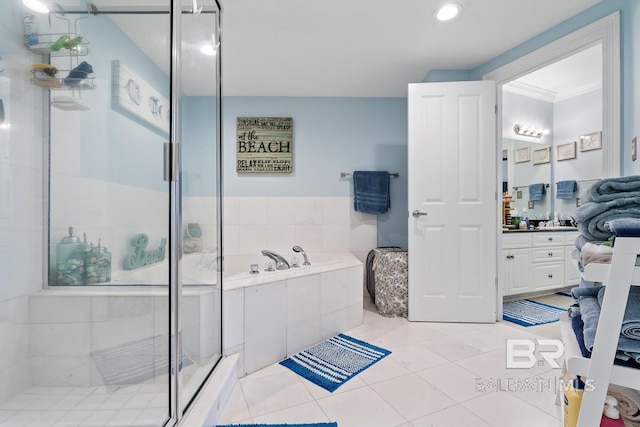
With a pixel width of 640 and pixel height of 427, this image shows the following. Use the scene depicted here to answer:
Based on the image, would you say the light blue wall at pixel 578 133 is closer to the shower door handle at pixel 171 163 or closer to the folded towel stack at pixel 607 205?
the folded towel stack at pixel 607 205

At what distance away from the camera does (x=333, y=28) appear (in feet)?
6.47

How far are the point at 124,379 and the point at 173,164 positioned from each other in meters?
0.92

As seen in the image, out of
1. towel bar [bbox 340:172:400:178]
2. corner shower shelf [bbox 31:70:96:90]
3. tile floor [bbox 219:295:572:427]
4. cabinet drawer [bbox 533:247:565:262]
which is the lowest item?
tile floor [bbox 219:295:572:427]

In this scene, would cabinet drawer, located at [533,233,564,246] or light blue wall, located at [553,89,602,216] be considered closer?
cabinet drawer, located at [533,233,564,246]

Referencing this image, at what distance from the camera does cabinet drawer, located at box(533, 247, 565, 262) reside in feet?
9.77

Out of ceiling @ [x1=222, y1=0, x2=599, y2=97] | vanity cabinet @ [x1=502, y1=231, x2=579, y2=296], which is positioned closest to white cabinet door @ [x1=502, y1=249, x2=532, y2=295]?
vanity cabinet @ [x1=502, y1=231, x2=579, y2=296]

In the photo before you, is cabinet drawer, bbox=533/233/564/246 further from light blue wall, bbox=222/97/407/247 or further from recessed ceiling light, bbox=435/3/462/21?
recessed ceiling light, bbox=435/3/462/21

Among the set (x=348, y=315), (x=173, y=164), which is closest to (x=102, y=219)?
(x=173, y=164)

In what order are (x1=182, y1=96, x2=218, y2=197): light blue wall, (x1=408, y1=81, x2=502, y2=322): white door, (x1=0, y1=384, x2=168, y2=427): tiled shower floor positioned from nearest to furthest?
(x1=0, y1=384, x2=168, y2=427): tiled shower floor < (x1=182, y1=96, x2=218, y2=197): light blue wall < (x1=408, y1=81, x2=502, y2=322): white door

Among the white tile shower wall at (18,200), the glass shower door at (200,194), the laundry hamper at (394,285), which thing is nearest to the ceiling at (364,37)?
the glass shower door at (200,194)

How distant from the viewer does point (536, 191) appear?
3662mm

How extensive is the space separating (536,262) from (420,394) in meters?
2.32

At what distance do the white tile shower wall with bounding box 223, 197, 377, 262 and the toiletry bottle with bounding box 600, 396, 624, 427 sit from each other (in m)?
2.30

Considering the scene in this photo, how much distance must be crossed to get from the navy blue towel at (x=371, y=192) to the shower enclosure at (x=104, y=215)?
181cm
